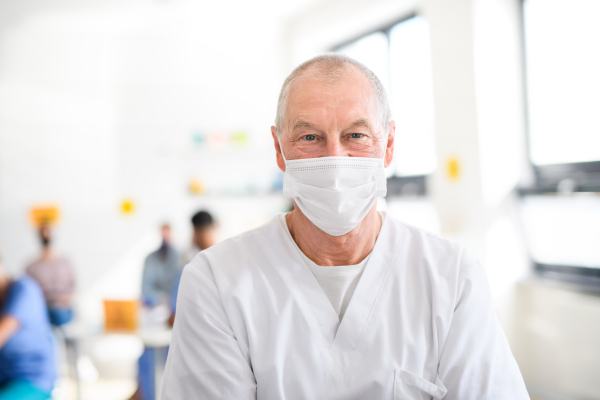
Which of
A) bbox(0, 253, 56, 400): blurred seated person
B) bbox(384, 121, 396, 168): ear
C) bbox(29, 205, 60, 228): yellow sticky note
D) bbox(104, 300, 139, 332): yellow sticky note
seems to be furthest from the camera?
bbox(29, 205, 60, 228): yellow sticky note

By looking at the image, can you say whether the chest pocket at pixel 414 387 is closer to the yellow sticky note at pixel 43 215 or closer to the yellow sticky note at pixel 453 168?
the yellow sticky note at pixel 453 168

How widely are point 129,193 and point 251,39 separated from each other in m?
2.23

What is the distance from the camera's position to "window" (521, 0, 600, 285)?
9.50 feet

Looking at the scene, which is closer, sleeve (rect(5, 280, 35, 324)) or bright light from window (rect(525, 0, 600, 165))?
sleeve (rect(5, 280, 35, 324))

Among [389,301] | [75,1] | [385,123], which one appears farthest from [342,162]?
[75,1]

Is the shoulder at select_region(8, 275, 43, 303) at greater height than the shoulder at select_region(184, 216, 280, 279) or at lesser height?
lesser

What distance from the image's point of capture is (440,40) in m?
3.52

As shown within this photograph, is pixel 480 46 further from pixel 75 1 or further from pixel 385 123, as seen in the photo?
pixel 75 1

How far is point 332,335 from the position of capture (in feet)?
3.69

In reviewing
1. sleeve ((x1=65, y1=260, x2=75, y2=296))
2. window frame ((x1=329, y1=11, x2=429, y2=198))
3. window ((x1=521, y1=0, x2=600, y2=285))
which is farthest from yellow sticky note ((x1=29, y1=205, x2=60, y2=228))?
window ((x1=521, y1=0, x2=600, y2=285))

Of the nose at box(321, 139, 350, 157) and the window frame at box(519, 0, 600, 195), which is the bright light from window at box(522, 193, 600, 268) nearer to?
the window frame at box(519, 0, 600, 195)

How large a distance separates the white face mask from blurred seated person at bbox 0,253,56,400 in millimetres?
1961

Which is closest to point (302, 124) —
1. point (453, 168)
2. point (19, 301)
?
point (19, 301)

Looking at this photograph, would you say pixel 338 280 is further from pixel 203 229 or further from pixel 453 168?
pixel 453 168
